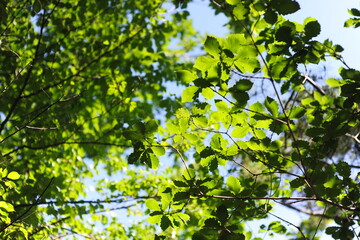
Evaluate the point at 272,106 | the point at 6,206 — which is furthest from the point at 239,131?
the point at 6,206

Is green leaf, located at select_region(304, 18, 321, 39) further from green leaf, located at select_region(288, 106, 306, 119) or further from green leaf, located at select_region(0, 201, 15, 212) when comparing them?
green leaf, located at select_region(0, 201, 15, 212)

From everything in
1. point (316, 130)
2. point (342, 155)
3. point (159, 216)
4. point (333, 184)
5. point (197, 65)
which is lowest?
point (159, 216)

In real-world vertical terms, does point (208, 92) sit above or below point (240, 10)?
below

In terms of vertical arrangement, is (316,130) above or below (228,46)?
below

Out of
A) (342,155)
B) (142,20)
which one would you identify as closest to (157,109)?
(142,20)

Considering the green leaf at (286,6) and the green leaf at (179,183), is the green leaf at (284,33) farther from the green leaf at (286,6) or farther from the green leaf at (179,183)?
the green leaf at (179,183)

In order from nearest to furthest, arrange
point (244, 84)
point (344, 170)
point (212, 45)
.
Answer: point (212, 45), point (244, 84), point (344, 170)

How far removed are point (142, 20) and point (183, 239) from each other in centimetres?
283

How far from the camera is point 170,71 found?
4.14 m

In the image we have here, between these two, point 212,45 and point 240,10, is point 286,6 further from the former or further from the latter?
point 212,45

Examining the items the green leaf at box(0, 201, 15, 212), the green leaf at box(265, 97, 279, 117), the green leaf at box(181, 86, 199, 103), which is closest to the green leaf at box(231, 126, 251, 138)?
the green leaf at box(265, 97, 279, 117)

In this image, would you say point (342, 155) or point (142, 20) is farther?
point (342, 155)

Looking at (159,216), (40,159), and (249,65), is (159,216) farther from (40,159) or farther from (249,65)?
(40,159)

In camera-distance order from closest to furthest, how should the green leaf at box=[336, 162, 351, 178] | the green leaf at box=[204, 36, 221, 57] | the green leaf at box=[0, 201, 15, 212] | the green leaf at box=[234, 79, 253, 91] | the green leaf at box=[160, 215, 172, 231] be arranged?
the green leaf at box=[204, 36, 221, 57]
the green leaf at box=[234, 79, 253, 91]
the green leaf at box=[160, 215, 172, 231]
the green leaf at box=[336, 162, 351, 178]
the green leaf at box=[0, 201, 15, 212]
